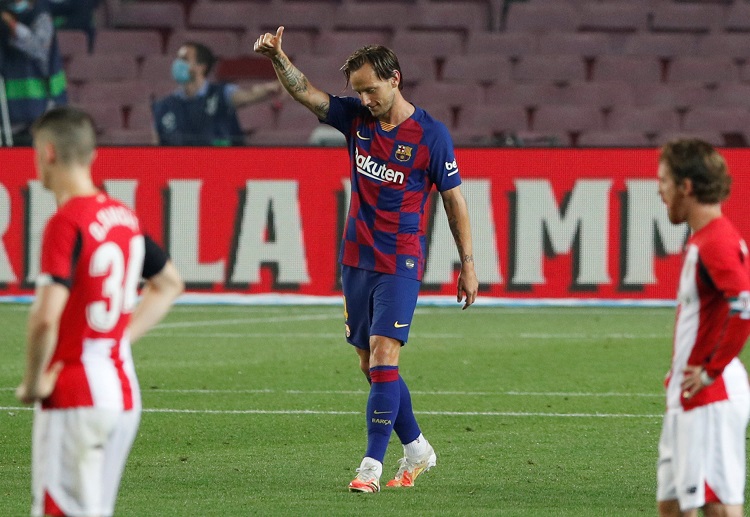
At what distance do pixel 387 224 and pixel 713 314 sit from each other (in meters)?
2.84

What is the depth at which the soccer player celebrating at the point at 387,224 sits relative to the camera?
24.4 feet

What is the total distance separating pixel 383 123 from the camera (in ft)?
24.8

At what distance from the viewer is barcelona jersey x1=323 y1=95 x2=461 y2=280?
7.50 metres

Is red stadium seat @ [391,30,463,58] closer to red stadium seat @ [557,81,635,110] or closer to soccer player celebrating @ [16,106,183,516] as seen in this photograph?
red stadium seat @ [557,81,635,110]

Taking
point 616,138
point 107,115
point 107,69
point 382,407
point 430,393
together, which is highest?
point 107,69

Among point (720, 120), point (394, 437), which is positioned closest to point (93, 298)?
point (394, 437)

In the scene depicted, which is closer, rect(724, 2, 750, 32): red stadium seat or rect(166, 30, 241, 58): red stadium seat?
rect(166, 30, 241, 58): red stadium seat

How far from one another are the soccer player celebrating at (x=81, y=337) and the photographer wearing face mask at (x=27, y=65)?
15388 millimetres

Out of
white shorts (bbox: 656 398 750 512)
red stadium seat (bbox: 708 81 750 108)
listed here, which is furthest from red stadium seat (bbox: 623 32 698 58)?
white shorts (bbox: 656 398 750 512)

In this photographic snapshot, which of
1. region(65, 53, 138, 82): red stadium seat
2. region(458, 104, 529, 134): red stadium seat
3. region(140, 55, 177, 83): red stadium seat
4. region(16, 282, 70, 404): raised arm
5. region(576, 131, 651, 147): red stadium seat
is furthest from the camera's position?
region(65, 53, 138, 82): red stadium seat

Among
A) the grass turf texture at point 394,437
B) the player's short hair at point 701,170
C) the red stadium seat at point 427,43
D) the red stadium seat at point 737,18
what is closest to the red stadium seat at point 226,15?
the red stadium seat at point 427,43

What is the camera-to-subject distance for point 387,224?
756 cm

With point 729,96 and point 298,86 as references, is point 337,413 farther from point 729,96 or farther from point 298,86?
point 729,96

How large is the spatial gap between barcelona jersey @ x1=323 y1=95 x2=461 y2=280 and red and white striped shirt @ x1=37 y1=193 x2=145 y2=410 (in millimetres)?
3080
